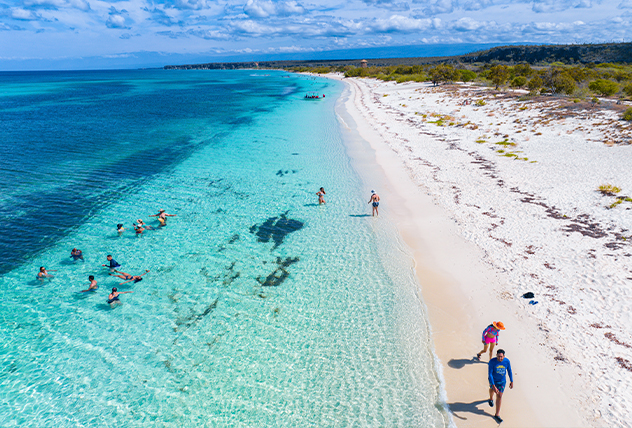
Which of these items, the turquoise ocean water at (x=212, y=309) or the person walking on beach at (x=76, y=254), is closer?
the turquoise ocean water at (x=212, y=309)

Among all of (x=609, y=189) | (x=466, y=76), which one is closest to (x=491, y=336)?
(x=609, y=189)

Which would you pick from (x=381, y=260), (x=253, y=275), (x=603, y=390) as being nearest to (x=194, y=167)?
(x=253, y=275)

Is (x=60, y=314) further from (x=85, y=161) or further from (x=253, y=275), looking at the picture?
(x=85, y=161)

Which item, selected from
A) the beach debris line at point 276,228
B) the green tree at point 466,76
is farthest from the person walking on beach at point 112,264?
the green tree at point 466,76

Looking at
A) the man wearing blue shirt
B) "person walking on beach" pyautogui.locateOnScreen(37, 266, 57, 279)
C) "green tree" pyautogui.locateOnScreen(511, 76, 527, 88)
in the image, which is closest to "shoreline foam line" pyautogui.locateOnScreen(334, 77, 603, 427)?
the man wearing blue shirt

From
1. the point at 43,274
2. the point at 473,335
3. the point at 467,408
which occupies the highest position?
the point at 43,274

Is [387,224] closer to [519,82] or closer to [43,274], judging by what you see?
[43,274]

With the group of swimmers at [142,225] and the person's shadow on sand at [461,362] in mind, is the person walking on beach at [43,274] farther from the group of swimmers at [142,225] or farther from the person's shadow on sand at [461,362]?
the person's shadow on sand at [461,362]
